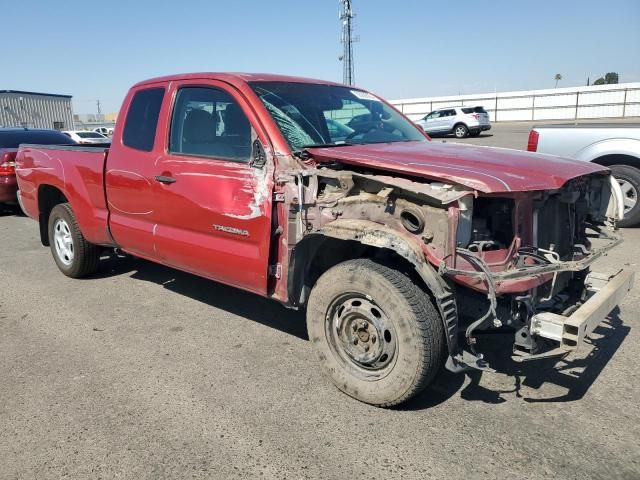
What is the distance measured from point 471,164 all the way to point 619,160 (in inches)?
215

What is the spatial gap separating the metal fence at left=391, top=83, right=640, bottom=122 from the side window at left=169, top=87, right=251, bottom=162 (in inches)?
1496

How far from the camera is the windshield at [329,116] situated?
3760 mm

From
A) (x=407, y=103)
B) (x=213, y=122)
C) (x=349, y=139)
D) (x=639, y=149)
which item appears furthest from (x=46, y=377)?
(x=407, y=103)

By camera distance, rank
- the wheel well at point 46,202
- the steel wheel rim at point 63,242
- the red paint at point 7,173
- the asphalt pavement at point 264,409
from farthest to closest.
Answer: the red paint at point 7,173, the wheel well at point 46,202, the steel wheel rim at point 63,242, the asphalt pavement at point 264,409

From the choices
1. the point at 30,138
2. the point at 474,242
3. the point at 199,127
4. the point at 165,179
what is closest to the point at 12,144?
the point at 30,138

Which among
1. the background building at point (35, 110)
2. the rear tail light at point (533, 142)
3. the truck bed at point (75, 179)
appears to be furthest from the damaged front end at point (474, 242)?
the background building at point (35, 110)

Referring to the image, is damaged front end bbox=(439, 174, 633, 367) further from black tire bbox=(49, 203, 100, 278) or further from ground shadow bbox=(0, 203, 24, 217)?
ground shadow bbox=(0, 203, 24, 217)

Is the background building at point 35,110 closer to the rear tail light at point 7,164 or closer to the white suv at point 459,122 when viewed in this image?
the white suv at point 459,122

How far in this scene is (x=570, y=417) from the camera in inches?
120

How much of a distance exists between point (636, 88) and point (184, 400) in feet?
131

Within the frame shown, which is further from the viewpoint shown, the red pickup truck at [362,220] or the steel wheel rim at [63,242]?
the steel wheel rim at [63,242]

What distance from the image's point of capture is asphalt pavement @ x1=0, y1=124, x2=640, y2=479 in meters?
2.68

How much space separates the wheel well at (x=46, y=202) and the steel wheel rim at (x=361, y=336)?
4.11 m

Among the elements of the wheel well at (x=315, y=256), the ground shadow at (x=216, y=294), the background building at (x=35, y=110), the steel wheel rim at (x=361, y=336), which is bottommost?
the ground shadow at (x=216, y=294)
